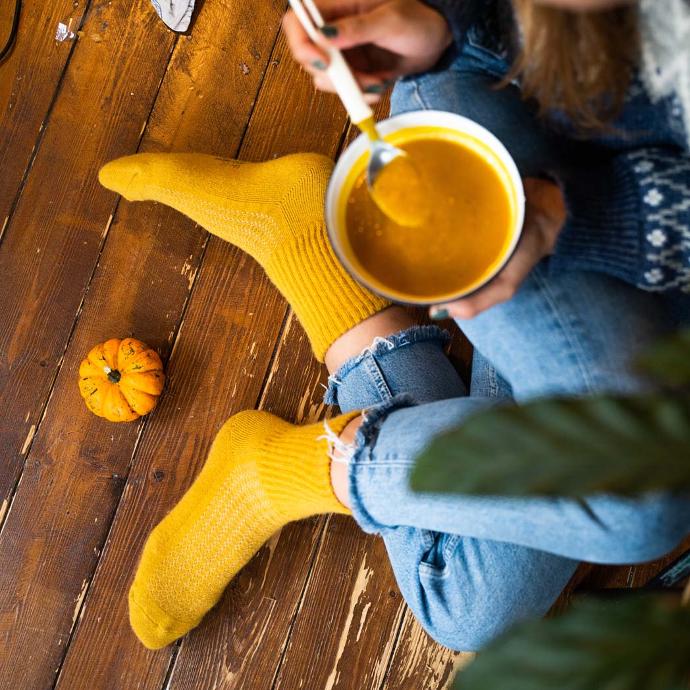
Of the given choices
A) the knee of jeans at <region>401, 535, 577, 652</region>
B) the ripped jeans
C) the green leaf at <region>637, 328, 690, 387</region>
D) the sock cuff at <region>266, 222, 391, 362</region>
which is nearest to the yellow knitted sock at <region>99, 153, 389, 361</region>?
the sock cuff at <region>266, 222, 391, 362</region>

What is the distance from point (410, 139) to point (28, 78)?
856 millimetres

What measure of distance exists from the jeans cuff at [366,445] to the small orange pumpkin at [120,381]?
39cm

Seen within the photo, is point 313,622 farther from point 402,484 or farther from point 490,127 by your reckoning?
point 490,127

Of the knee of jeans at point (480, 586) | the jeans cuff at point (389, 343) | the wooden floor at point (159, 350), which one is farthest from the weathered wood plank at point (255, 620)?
the knee of jeans at point (480, 586)

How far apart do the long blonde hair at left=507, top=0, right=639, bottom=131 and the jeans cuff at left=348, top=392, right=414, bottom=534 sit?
1.29ft

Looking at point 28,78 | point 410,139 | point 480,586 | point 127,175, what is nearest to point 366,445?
point 480,586

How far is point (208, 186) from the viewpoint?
1040mm

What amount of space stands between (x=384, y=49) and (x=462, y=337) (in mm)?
544

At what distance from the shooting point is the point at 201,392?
1080 millimetres

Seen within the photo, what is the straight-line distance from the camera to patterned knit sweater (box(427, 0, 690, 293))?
61cm

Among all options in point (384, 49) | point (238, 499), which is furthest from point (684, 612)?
point (238, 499)

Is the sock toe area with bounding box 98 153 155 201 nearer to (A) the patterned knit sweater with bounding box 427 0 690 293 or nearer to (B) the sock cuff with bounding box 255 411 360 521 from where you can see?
(B) the sock cuff with bounding box 255 411 360 521

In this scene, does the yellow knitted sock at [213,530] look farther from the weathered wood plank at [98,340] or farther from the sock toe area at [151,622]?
the weathered wood plank at [98,340]

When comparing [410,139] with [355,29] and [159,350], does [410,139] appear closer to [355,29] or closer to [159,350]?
[355,29]
